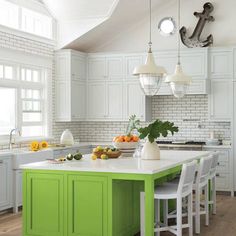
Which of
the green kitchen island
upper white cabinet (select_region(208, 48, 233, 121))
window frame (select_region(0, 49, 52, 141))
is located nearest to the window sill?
window frame (select_region(0, 49, 52, 141))

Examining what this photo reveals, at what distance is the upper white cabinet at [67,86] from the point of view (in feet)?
33.1

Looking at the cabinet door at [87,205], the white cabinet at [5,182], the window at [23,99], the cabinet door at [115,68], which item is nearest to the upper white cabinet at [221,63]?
the cabinet door at [115,68]

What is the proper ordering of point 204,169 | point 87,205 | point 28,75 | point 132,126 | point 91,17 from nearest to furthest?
1. point 87,205
2. point 204,169
3. point 132,126
4. point 28,75
5. point 91,17

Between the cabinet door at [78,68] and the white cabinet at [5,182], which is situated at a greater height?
the cabinet door at [78,68]

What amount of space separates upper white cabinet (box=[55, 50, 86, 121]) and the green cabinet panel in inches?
168

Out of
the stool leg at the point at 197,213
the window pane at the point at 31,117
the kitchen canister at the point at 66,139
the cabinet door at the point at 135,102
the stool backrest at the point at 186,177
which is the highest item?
the cabinet door at the point at 135,102

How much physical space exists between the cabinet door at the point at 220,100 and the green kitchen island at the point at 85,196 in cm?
385

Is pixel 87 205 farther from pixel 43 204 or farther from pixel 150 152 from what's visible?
pixel 150 152

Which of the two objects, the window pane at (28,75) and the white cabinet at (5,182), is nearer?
the white cabinet at (5,182)

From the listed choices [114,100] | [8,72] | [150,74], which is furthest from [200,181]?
[114,100]

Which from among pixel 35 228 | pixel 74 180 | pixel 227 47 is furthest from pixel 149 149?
pixel 227 47

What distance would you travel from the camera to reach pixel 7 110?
8.90 meters

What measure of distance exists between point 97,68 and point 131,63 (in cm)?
75

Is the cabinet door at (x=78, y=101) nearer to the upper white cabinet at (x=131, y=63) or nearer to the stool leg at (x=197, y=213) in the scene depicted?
the upper white cabinet at (x=131, y=63)
